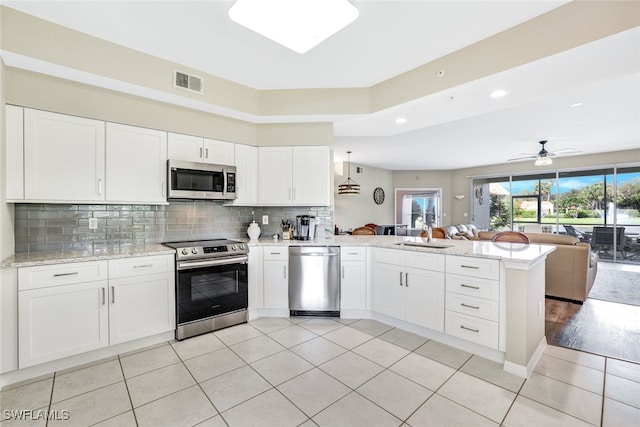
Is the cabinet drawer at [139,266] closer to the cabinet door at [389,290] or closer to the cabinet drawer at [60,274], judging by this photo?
the cabinet drawer at [60,274]

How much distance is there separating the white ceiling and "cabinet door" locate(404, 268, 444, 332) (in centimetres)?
182

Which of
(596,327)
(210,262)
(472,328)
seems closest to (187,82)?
(210,262)

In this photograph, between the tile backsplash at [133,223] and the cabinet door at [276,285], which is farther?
the cabinet door at [276,285]

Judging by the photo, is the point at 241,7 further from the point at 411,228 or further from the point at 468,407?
the point at 411,228

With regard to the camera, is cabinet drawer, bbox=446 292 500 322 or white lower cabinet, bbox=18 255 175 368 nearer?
white lower cabinet, bbox=18 255 175 368

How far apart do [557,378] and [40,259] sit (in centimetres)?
410

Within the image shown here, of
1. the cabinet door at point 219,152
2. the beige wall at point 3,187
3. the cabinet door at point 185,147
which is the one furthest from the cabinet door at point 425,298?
the beige wall at point 3,187

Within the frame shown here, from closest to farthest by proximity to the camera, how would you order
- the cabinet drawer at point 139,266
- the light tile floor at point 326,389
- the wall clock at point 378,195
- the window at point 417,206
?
the light tile floor at point 326,389, the cabinet drawer at point 139,266, the wall clock at point 378,195, the window at point 417,206

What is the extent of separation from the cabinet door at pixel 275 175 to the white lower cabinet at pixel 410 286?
4.60ft

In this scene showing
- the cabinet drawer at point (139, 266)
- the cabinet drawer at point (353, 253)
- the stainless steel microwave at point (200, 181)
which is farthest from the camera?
the cabinet drawer at point (353, 253)

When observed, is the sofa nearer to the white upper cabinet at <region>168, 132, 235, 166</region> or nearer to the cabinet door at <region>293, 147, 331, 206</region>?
the cabinet door at <region>293, 147, 331, 206</region>

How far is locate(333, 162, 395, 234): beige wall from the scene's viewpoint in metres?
8.16

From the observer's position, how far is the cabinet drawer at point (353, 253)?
11.1 ft

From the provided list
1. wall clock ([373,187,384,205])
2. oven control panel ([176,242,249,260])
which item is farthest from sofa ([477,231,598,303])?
wall clock ([373,187,384,205])
